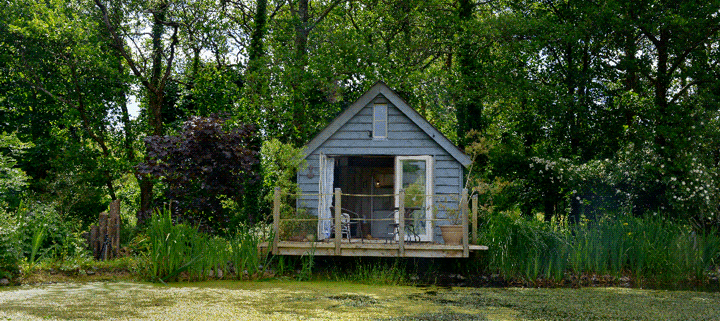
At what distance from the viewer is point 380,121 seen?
1192 cm

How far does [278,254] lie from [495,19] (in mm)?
9171

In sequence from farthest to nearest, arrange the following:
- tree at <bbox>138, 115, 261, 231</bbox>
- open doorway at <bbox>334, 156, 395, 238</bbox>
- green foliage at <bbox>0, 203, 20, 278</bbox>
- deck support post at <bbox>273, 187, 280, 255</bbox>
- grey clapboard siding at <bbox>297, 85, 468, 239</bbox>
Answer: open doorway at <bbox>334, 156, 395, 238</bbox>, grey clapboard siding at <bbox>297, 85, 468, 239</bbox>, tree at <bbox>138, 115, 261, 231</bbox>, deck support post at <bbox>273, 187, 280, 255</bbox>, green foliage at <bbox>0, 203, 20, 278</bbox>

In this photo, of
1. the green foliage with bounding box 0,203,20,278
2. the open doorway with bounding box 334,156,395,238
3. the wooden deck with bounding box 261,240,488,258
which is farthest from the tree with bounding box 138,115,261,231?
the green foliage with bounding box 0,203,20,278

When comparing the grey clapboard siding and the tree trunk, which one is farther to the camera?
the tree trunk

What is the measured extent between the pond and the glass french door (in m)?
2.24

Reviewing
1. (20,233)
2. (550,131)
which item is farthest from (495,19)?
(20,233)

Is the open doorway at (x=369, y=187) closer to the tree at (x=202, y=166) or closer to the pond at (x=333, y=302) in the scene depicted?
the tree at (x=202, y=166)

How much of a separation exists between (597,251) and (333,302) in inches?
203

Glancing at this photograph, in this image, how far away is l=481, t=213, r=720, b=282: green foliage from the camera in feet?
34.4

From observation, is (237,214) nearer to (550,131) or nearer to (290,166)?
(290,166)

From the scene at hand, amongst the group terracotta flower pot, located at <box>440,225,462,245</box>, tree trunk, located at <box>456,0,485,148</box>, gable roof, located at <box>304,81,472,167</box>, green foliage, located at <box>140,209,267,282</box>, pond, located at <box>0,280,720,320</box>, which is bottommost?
pond, located at <box>0,280,720,320</box>

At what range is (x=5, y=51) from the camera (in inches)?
602

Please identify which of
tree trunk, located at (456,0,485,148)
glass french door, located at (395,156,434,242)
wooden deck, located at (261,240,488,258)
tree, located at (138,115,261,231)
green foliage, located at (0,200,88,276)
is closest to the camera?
green foliage, located at (0,200,88,276)

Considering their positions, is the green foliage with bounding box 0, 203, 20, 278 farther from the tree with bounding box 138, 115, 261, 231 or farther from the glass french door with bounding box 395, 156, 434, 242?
the glass french door with bounding box 395, 156, 434, 242
